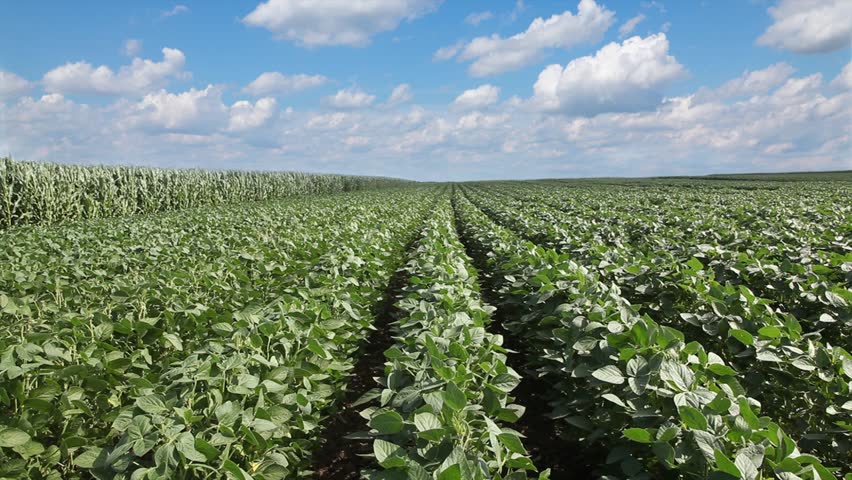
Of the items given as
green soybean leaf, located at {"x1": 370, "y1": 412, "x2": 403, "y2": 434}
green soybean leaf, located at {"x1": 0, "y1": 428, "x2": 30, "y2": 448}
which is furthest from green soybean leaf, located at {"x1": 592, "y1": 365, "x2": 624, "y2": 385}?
green soybean leaf, located at {"x1": 0, "y1": 428, "x2": 30, "y2": 448}

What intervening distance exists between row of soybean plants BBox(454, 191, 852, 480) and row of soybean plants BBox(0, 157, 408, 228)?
1876 centimetres

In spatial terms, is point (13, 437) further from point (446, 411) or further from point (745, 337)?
point (745, 337)

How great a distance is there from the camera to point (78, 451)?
3336 millimetres

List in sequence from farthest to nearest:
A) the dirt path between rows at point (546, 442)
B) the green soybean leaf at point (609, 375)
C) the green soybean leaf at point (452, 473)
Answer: the dirt path between rows at point (546, 442)
the green soybean leaf at point (609, 375)
the green soybean leaf at point (452, 473)

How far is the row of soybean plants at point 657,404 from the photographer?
1.96 m

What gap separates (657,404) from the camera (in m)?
2.54

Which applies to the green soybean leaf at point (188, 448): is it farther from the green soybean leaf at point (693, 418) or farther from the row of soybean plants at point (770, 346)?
the row of soybean plants at point (770, 346)

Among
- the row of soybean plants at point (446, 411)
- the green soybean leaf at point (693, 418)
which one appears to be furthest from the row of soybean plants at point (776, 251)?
the row of soybean plants at point (446, 411)

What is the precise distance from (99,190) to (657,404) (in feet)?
74.6

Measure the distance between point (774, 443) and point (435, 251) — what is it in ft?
17.0

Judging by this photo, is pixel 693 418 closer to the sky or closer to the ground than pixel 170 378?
closer to the sky

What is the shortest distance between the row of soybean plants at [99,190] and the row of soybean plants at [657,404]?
61.5 feet

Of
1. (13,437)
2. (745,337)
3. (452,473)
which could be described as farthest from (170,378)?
(745,337)

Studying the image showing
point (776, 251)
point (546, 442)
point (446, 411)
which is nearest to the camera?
point (446, 411)
